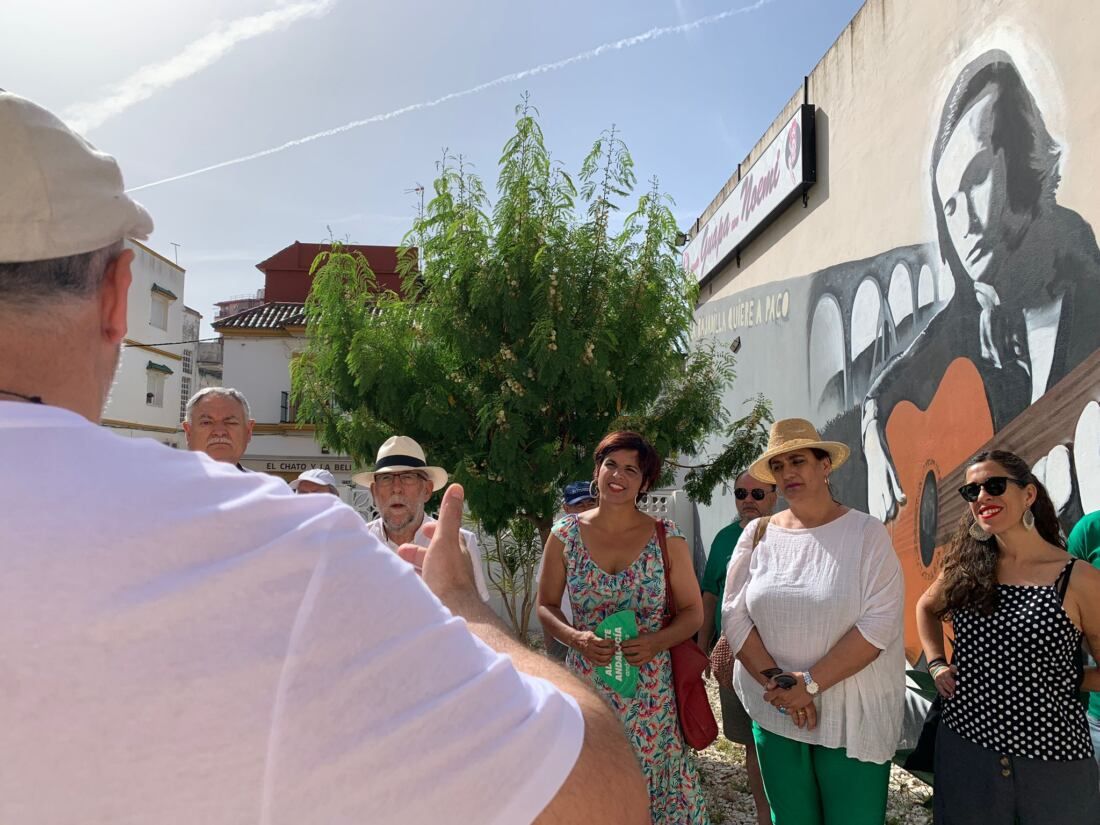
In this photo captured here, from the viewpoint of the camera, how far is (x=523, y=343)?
5.53m

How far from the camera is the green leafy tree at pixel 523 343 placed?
5.40 meters

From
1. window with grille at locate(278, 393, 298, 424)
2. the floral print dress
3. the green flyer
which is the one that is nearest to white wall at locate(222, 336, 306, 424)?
window with grille at locate(278, 393, 298, 424)

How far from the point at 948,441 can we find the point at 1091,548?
1.80 meters

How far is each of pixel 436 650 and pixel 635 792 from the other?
0.26 metres

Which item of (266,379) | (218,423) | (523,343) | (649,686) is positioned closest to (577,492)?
(523,343)

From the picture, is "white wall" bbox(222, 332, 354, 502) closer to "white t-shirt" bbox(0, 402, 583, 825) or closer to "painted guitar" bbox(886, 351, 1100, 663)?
"painted guitar" bbox(886, 351, 1100, 663)

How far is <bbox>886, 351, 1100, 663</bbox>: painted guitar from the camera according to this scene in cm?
370

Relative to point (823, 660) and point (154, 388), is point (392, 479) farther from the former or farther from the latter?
point (154, 388)

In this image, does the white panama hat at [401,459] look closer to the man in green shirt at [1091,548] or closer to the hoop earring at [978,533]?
the hoop earring at [978,533]

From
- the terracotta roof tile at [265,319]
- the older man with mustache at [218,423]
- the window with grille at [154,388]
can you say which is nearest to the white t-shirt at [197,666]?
the older man with mustache at [218,423]

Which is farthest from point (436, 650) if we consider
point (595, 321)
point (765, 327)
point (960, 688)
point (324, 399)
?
point (765, 327)

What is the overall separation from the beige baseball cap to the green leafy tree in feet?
14.3

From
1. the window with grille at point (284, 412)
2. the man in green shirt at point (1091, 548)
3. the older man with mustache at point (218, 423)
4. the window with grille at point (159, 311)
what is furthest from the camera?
the window with grille at point (159, 311)

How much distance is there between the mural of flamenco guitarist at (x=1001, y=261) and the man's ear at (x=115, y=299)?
3944 mm
